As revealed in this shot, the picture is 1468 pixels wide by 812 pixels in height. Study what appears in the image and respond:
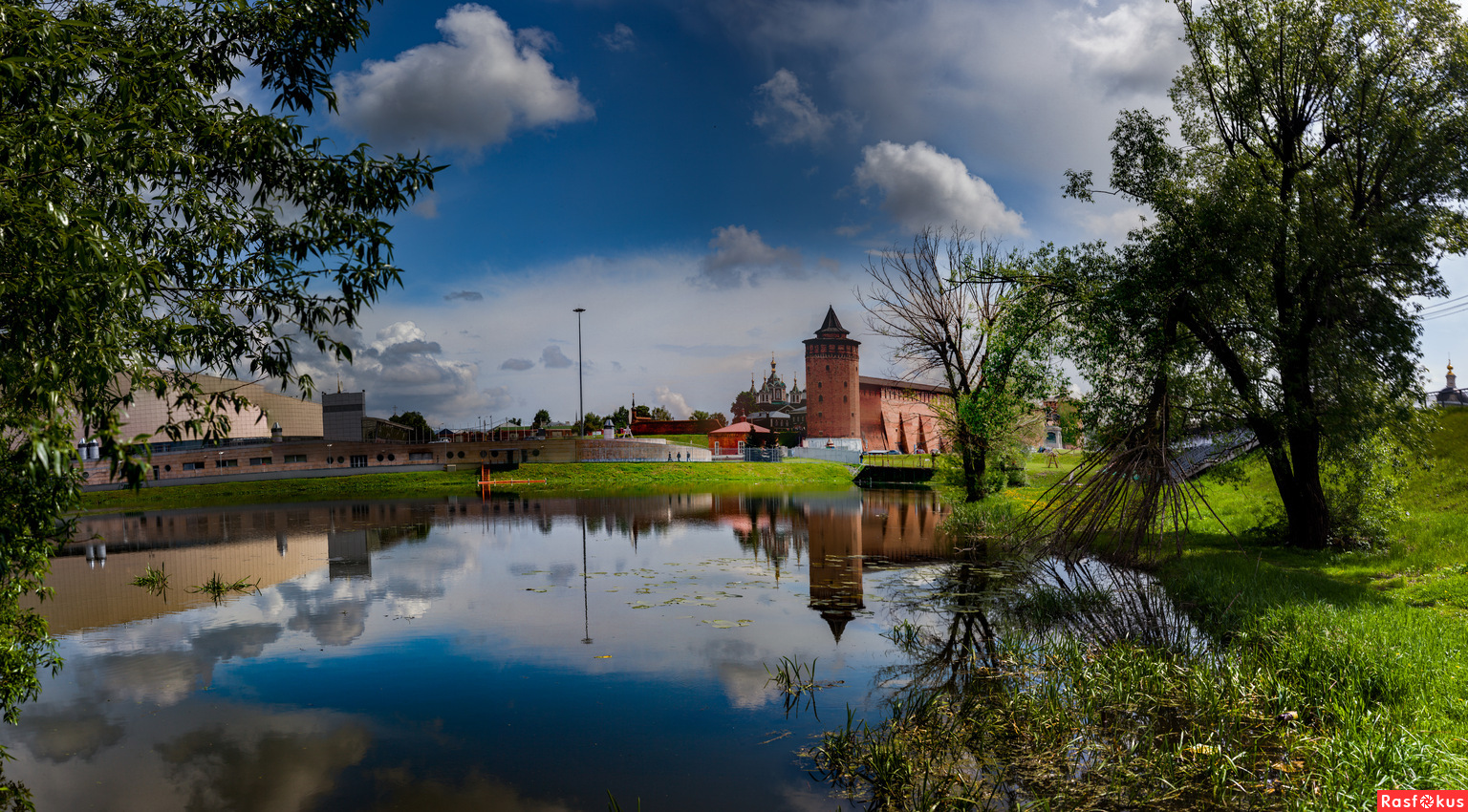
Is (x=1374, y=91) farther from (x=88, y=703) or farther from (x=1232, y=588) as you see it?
(x=88, y=703)

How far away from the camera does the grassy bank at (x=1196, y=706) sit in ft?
17.4

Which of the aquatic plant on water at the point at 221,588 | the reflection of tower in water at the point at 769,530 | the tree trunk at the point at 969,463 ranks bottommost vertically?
the reflection of tower in water at the point at 769,530

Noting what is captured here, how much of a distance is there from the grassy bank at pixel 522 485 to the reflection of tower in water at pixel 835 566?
824 inches

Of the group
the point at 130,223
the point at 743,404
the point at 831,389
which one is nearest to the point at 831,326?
the point at 831,389

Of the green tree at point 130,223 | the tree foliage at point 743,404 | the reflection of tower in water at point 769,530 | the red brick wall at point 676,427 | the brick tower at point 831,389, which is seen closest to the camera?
the green tree at point 130,223

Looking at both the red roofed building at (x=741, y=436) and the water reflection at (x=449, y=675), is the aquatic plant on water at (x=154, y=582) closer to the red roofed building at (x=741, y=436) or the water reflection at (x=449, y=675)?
the water reflection at (x=449, y=675)

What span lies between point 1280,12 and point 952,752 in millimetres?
15205

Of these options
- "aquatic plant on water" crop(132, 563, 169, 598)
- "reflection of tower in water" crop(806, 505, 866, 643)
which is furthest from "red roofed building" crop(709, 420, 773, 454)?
"aquatic plant on water" crop(132, 563, 169, 598)

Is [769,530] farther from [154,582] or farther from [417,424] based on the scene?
[417,424]

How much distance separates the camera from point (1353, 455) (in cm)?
1352

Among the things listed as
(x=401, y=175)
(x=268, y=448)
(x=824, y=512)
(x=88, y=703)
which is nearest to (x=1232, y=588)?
(x=401, y=175)

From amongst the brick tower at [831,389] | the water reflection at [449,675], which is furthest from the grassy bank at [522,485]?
the brick tower at [831,389]

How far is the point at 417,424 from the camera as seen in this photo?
11562 cm

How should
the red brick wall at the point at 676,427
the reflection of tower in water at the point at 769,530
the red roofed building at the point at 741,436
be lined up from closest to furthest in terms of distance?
the reflection of tower in water at the point at 769,530
the red roofed building at the point at 741,436
the red brick wall at the point at 676,427
